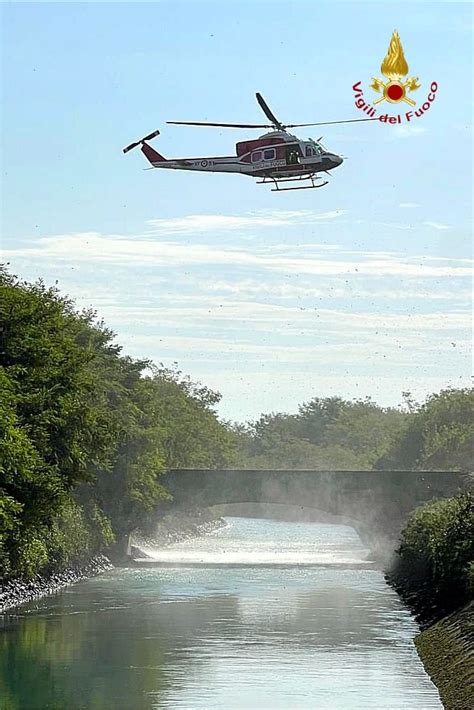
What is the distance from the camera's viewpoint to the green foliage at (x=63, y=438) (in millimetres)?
52938

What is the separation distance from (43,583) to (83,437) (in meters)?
14.5

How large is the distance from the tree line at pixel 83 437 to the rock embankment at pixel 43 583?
76 cm

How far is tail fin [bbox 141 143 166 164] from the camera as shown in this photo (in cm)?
5950

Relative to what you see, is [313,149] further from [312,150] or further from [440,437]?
[440,437]

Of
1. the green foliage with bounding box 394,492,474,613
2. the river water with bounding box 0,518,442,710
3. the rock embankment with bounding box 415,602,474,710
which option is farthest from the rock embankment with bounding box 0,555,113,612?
the rock embankment with bounding box 415,602,474,710

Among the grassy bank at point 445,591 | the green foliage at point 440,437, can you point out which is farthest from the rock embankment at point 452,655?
the green foliage at point 440,437

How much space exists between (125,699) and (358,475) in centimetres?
6270

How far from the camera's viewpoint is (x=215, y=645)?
174 feet

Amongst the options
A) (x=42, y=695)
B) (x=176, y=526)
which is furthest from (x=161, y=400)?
(x=42, y=695)

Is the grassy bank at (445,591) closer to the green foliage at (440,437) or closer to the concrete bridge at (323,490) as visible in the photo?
Result: the concrete bridge at (323,490)

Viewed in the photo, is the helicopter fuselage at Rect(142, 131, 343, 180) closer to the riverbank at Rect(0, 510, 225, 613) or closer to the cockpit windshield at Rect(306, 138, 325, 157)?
the cockpit windshield at Rect(306, 138, 325, 157)

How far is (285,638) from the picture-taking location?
180 feet

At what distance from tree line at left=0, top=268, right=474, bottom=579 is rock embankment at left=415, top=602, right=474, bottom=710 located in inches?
585

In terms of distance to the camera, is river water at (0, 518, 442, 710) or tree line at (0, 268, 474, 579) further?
tree line at (0, 268, 474, 579)
